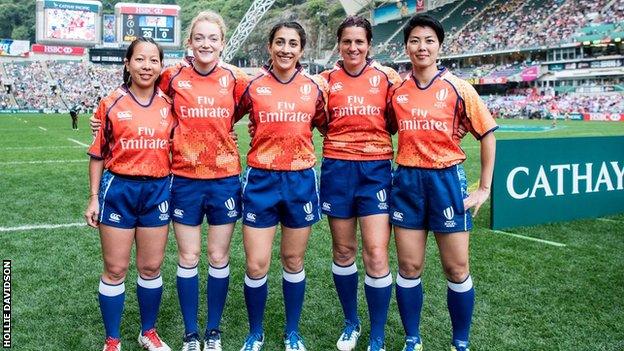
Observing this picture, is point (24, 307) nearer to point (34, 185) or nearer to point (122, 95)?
point (122, 95)

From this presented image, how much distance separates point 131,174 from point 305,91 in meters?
1.21

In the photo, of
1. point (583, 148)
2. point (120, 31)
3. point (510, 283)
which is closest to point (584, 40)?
point (120, 31)

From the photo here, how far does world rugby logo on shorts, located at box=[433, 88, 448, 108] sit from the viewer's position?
3.48m

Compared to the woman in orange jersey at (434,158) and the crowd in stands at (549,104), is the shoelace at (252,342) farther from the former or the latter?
the crowd in stands at (549,104)

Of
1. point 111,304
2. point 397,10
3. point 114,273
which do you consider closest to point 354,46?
point 114,273

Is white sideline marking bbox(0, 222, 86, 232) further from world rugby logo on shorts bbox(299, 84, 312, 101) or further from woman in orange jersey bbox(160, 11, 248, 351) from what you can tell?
world rugby logo on shorts bbox(299, 84, 312, 101)

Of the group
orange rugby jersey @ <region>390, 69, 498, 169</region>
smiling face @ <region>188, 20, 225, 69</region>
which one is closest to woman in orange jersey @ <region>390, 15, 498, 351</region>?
orange rugby jersey @ <region>390, 69, 498, 169</region>

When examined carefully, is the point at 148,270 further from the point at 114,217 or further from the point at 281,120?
the point at 281,120

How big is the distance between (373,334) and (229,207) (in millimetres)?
1257

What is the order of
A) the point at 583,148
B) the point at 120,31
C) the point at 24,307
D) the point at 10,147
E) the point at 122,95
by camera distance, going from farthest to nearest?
the point at 120,31
the point at 10,147
the point at 583,148
the point at 24,307
the point at 122,95

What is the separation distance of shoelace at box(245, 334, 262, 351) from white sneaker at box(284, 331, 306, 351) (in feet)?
0.60

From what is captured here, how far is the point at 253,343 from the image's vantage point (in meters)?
3.76

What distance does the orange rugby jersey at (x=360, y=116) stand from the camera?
3760 millimetres

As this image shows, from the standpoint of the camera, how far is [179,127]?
3.70m
